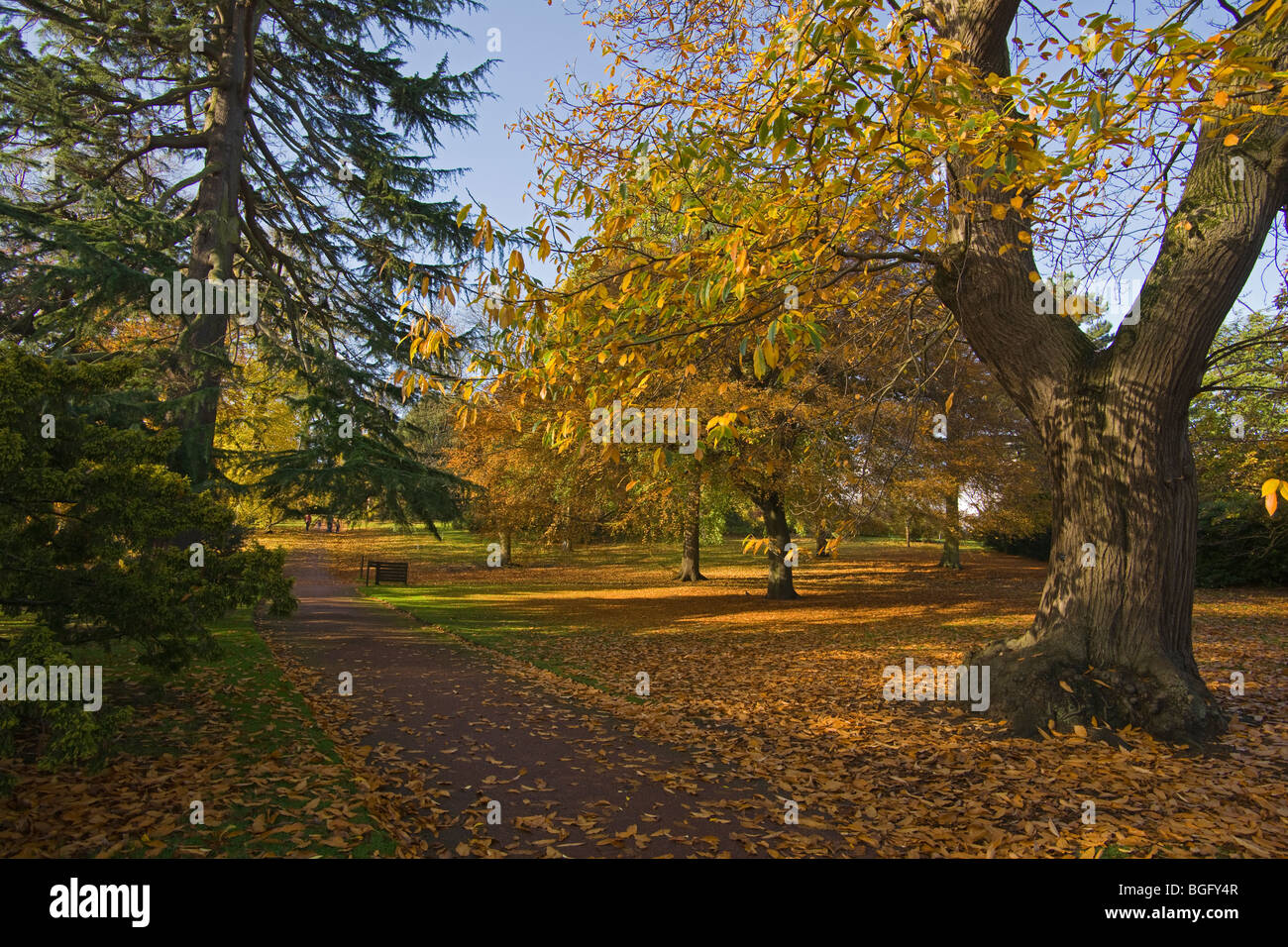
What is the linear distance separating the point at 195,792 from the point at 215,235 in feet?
35.9

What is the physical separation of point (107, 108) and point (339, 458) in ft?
25.2

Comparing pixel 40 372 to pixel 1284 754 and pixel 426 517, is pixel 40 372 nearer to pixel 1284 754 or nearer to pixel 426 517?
pixel 426 517

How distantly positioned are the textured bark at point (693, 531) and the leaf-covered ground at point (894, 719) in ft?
7.20

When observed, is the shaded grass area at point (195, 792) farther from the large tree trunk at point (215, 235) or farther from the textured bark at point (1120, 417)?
the textured bark at point (1120, 417)

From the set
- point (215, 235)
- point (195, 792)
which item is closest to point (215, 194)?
point (215, 235)

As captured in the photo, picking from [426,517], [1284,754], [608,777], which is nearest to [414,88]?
[426,517]

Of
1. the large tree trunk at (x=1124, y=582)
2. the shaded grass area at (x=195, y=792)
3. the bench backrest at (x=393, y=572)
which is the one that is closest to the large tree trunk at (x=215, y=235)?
the shaded grass area at (x=195, y=792)

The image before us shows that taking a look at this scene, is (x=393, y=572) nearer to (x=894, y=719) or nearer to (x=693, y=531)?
(x=693, y=531)

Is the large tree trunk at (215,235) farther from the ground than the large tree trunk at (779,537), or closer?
farther from the ground

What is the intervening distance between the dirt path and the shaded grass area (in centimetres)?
37

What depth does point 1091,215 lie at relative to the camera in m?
6.99

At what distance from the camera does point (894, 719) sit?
7062 millimetres

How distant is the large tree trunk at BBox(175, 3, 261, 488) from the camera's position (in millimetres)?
10602

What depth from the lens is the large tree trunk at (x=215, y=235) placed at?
34.8 feet
